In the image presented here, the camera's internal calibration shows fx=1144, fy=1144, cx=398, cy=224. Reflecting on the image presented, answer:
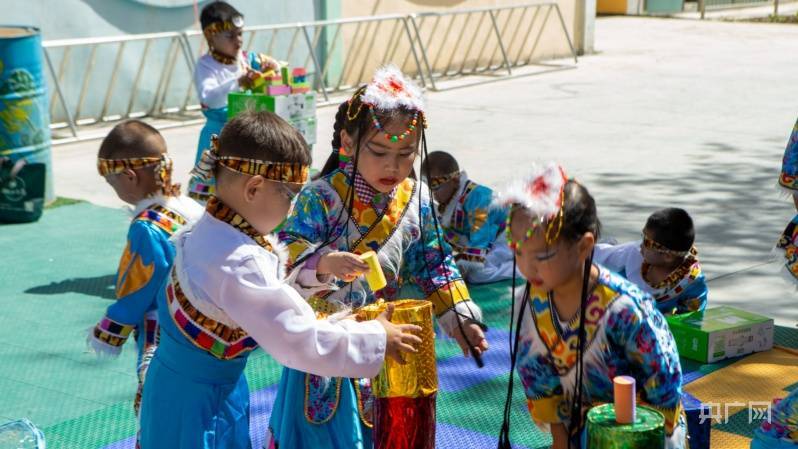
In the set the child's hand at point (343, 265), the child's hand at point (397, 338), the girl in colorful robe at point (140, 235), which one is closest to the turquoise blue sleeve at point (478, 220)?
the girl in colorful robe at point (140, 235)

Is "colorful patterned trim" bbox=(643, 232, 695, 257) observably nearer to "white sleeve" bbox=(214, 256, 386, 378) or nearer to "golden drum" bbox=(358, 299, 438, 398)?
"golden drum" bbox=(358, 299, 438, 398)

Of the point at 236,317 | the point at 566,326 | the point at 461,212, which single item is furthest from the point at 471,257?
the point at 236,317

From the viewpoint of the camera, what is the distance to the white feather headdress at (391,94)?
347cm

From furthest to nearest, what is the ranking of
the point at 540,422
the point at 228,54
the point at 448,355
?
the point at 228,54, the point at 448,355, the point at 540,422

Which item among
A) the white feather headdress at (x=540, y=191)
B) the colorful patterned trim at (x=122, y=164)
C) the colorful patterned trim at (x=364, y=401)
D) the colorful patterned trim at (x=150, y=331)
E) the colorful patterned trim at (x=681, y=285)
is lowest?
the colorful patterned trim at (x=681, y=285)

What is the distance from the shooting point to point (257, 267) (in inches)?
111

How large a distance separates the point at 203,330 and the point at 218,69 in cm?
474

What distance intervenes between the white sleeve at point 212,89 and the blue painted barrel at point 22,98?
5.53ft

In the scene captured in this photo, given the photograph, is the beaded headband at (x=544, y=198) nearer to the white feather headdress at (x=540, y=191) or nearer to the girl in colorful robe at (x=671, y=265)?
the white feather headdress at (x=540, y=191)

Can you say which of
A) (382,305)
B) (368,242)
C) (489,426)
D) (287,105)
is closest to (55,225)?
(287,105)

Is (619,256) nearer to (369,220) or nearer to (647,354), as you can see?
(369,220)

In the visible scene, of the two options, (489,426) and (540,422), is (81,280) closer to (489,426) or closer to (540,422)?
(489,426)

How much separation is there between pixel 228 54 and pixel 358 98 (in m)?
4.13

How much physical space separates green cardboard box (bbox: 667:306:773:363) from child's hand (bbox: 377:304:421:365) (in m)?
2.65
